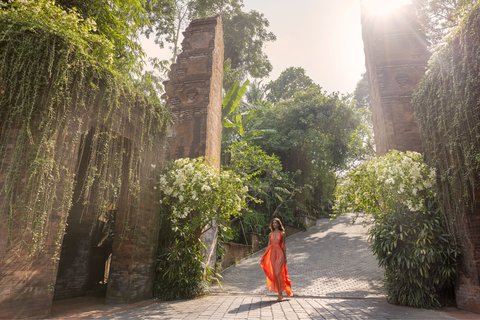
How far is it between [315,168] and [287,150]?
2.23 meters

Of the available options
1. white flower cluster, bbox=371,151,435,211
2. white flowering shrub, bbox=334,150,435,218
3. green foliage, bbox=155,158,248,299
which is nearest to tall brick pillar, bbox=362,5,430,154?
white flowering shrub, bbox=334,150,435,218

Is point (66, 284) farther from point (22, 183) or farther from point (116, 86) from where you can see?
point (116, 86)

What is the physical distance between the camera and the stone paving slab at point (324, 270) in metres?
8.16

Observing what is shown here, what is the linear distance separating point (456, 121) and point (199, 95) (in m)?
8.17

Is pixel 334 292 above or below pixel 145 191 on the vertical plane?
below

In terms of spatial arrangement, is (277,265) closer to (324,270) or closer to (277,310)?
(277,310)

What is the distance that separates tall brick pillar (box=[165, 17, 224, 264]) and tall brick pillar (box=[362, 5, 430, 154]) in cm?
603

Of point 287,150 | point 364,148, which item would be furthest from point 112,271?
point 364,148

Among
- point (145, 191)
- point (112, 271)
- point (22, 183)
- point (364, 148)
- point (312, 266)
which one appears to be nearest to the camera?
point (22, 183)

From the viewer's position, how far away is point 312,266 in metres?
11.5

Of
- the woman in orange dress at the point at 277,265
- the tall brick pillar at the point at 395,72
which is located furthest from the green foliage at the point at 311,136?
the woman in orange dress at the point at 277,265

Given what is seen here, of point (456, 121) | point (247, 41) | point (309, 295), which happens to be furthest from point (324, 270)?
point (247, 41)

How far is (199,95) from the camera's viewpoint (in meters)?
11.3

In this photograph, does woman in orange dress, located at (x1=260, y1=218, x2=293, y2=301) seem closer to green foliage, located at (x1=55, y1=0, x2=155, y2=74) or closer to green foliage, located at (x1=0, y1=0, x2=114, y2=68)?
green foliage, located at (x1=0, y1=0, x2=114, y2=68)
